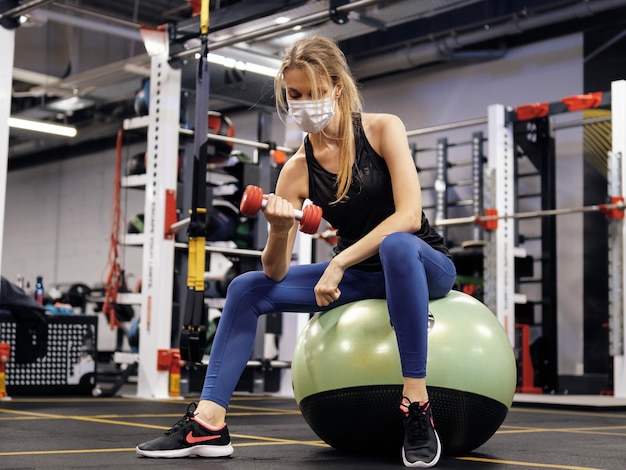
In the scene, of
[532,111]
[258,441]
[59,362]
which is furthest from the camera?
[532,111]

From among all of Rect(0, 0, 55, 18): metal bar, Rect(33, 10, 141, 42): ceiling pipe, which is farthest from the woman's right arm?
Rect(33, 10, 141, 42): ceiling pipe

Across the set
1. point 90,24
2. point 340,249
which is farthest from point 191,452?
point 90,24

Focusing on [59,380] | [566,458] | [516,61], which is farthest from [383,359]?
[516,61]

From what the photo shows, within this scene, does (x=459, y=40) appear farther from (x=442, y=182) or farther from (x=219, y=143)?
(x=219, y=143)

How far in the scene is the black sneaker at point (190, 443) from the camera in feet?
7.14

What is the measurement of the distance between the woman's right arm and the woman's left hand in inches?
5.7

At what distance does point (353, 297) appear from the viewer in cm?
237

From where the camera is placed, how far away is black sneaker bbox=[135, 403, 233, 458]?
2.18 metres

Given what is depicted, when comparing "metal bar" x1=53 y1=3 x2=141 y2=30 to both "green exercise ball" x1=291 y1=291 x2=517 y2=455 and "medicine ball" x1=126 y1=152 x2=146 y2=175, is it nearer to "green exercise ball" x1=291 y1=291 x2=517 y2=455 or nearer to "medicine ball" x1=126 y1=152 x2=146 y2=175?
"medicine ball" x1=126 y1=152 x2=146 y2=175

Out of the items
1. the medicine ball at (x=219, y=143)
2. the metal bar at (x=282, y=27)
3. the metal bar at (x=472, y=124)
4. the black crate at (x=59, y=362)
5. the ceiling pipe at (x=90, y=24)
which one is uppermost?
the ceiling pipe at (x=90, y=24)

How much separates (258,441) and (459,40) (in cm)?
619

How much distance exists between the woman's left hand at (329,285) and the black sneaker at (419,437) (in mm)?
306

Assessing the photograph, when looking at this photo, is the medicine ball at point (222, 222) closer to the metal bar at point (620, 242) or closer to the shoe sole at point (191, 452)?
the metal bar at point (620, 242)

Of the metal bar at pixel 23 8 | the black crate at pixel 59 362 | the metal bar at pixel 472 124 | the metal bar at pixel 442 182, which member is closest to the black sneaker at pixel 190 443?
the metal bar at pixel 23 8
